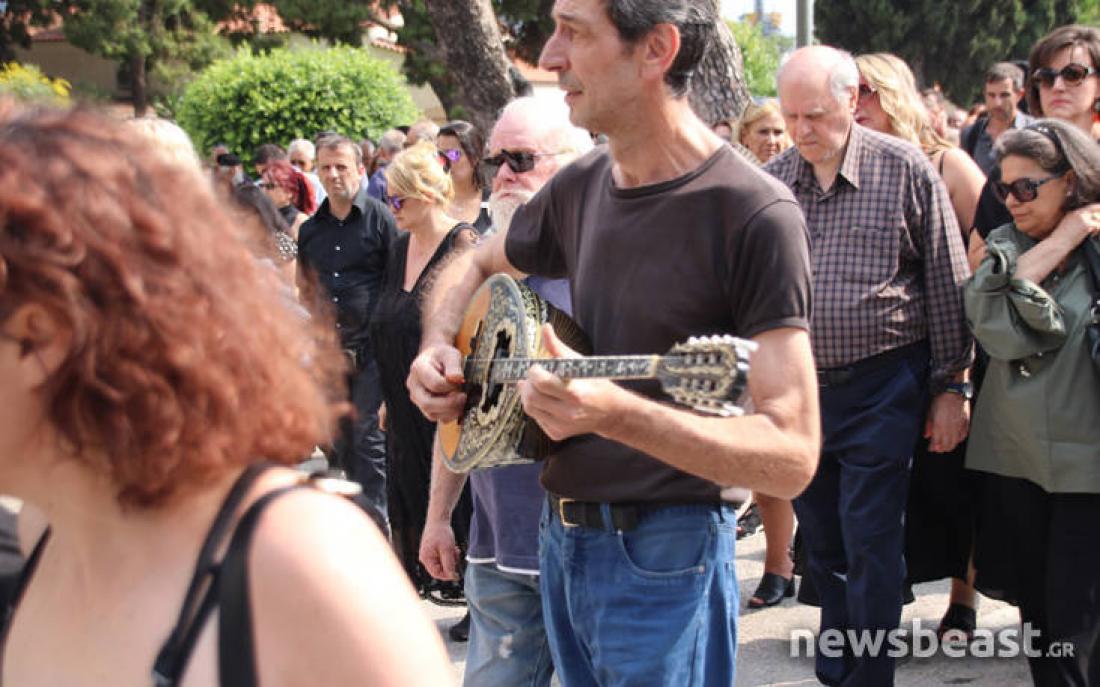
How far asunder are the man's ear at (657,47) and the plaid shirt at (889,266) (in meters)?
2.06

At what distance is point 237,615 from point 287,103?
1798cm

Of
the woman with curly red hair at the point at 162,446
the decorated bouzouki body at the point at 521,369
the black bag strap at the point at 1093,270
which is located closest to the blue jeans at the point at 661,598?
the decorated bouzouki body at the point at 521,369

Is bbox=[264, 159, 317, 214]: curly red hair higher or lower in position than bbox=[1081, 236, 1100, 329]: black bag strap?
lower

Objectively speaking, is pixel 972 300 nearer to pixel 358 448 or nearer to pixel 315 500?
pixel 315 500

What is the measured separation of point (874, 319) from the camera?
15.2ft

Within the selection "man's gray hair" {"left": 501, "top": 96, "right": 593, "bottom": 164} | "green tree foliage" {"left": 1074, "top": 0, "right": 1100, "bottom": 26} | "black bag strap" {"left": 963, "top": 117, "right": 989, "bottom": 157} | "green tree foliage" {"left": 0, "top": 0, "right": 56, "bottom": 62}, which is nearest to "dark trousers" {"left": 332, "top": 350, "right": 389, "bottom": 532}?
"man's gray hair" {"left": 501, "top": 96, "right": 593, "bottom": 164}

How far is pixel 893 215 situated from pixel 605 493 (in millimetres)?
2249

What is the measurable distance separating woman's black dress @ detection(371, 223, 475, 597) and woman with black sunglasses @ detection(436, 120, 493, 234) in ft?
3.49

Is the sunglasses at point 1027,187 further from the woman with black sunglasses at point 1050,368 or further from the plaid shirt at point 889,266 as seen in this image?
the plaid shirt at point 889,266

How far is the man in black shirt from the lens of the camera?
755 cm

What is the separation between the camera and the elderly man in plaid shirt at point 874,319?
4.62 meters

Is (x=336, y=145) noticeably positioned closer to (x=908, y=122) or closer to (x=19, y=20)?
(x=908, y=122)

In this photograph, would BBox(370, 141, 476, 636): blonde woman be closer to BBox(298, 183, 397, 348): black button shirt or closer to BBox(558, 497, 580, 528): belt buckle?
BBox(298, 183, 397, 348): black button shirt

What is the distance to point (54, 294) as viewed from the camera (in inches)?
55.6
